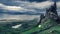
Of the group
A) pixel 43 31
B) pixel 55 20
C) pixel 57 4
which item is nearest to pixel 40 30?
pixel 43 31

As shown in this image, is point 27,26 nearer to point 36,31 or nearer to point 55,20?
point 36,31

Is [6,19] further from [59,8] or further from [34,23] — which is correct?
[59,8]

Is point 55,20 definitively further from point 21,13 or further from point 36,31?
point 21,13

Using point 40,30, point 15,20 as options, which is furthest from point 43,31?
point 15,20

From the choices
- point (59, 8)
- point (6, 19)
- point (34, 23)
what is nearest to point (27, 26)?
point (34, 23)

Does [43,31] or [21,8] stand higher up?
[21,8]

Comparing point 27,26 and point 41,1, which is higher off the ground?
point 41,1

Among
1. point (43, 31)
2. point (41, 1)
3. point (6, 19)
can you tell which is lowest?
point (43, 31)
